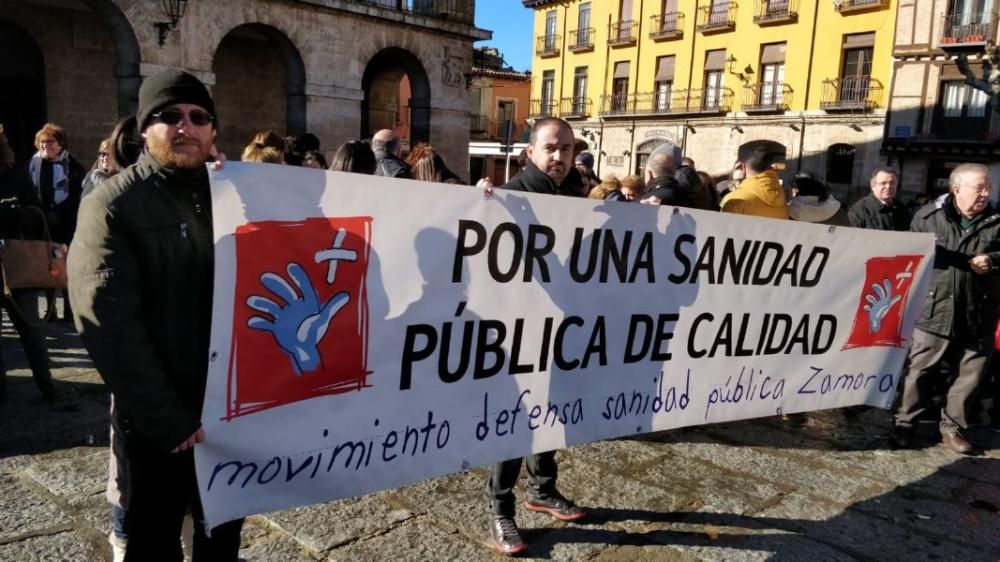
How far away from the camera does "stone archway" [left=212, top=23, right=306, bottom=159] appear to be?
44.8ft

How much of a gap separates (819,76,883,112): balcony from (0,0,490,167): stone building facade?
654 inches

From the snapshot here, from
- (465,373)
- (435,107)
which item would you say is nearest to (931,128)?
(435,107)

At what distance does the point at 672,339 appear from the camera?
10.3 feet

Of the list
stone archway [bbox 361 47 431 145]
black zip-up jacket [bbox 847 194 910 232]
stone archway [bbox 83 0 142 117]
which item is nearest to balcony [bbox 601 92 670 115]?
stone archway [bbox 361 47 431 145]

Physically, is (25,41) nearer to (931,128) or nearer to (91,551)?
(91,551)

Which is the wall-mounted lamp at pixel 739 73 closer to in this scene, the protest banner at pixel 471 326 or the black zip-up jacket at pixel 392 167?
the black zip-up jacket at pixel 392 167

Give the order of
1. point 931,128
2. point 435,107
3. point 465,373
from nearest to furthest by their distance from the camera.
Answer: point 465,373 → point 435,107 → point 931,128

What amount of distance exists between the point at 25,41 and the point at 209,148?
40.0ft

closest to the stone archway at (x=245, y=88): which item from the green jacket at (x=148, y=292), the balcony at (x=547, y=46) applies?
the green jacket at (x=148, y=292)

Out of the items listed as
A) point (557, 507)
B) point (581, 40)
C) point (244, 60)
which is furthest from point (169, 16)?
point (581, 40)

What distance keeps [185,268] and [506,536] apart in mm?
1722

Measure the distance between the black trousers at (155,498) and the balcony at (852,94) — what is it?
90.1 ft

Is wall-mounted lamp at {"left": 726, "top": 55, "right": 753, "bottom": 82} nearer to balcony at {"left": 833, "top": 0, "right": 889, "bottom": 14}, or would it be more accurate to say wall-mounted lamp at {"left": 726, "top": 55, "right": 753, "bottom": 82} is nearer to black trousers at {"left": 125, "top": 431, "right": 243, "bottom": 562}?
balcony at {"left": 833, "top": 0, "right": 889, "bottom": 14}

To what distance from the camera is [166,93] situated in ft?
6.20
